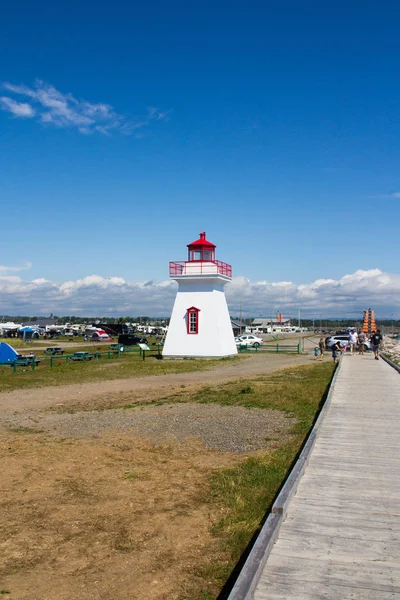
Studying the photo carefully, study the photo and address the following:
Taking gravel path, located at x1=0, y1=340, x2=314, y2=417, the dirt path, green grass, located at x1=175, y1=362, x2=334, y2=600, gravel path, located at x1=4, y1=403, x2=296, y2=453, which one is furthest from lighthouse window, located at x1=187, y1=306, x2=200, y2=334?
gravel path, located at x1=4, y1=403, x2=296, y2=453

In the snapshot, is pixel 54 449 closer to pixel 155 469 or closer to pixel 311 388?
pixel 155 469

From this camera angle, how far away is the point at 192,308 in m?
35.8

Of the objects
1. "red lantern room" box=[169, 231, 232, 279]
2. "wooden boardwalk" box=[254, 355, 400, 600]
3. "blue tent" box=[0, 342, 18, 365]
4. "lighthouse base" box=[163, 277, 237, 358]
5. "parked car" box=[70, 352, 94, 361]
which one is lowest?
"parked car" box=[70, 352, 94, 361]

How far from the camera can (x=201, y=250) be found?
3566cm

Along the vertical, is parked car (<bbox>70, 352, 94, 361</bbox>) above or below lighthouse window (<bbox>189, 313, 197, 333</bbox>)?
below

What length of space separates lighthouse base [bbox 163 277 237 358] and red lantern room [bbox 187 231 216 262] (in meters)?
1.54

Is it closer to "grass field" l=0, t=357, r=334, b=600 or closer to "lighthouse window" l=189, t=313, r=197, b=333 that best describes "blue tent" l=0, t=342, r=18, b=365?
"lighthouse window" l=189, t=313, r=197, b=333

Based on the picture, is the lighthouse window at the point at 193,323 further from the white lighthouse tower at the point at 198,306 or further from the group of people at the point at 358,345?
the group of people at the point at 358,345

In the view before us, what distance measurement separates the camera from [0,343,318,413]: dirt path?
61.6 feet

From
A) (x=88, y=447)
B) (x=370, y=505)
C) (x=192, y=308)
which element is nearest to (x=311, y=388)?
(x=88, y=447)

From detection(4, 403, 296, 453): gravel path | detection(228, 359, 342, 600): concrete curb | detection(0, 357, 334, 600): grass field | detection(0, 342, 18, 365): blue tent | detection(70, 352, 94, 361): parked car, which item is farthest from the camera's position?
detection(70, 352, 94, 361): parked car

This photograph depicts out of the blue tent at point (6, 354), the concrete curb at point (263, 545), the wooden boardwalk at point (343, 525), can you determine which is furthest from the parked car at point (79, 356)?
the concrete curb at point (263, 545)

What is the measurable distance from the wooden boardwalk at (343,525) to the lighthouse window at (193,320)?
2429cm

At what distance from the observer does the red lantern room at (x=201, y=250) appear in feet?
116
